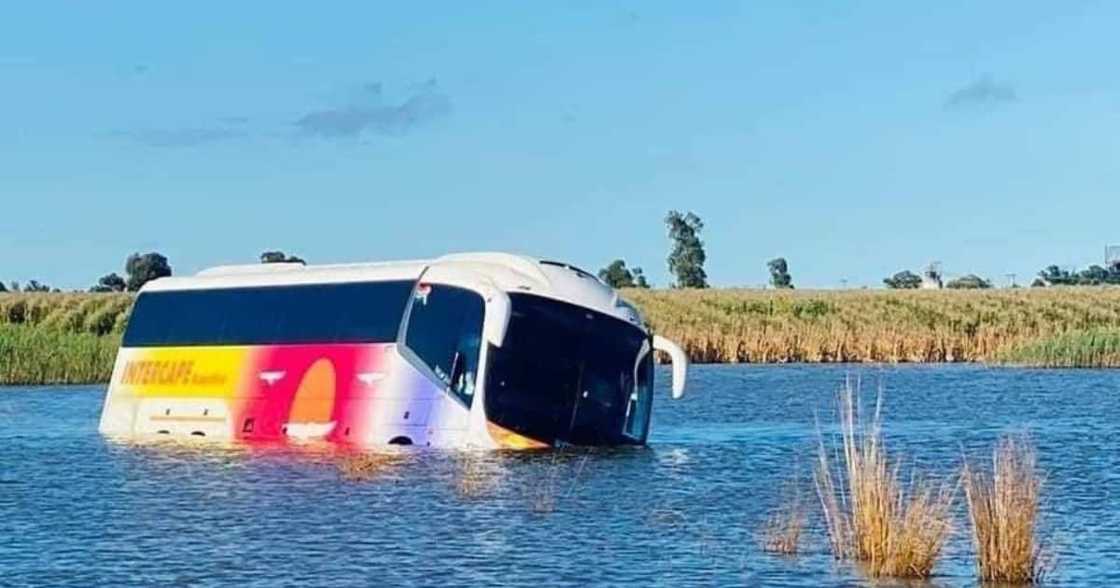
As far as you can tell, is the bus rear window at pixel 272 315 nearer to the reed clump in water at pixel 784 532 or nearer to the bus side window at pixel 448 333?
the bus side window at pixel 448 333

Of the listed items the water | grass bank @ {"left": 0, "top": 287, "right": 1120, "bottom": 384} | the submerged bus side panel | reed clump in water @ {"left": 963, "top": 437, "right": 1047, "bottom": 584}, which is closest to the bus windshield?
the water

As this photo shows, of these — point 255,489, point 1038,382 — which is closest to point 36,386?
point 1038,382

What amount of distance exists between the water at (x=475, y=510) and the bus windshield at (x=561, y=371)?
650 mm

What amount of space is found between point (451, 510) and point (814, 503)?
449cm

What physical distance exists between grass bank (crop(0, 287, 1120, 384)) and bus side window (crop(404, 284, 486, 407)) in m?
28.4

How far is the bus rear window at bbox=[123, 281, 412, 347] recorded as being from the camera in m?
35.3

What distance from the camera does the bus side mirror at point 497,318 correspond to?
32.3m

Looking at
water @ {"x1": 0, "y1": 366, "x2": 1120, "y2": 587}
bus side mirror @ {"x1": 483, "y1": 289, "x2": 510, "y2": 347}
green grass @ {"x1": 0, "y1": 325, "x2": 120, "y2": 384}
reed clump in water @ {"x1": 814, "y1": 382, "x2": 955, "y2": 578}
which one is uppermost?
bus side mirror @ {"x1": 483, "y1": 289, "x2": 510, "y2": 347}

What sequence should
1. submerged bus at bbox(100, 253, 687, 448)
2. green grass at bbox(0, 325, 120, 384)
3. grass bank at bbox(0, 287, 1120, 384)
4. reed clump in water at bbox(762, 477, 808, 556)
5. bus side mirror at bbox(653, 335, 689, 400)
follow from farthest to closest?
grass bank at bbox(0, 287, 1120, 384) < green grass at bbox(0, 325, 120, 384) < bus side mirror at bbox(653, 335, 689, 400) < submerged bus at bbox(100, 253, 687, 448) < reed clump in water at bbox(762, 477, 808, 556)

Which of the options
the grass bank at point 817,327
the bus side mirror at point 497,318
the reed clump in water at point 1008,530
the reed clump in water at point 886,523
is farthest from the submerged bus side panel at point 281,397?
the grass bank at point 817,327

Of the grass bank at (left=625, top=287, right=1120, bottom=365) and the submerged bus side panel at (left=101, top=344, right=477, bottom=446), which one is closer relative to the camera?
the submerged bus side panel at (left=101, top=344, right=477, bottom=446)

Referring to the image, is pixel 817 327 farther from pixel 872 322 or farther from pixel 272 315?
pixel 272 315

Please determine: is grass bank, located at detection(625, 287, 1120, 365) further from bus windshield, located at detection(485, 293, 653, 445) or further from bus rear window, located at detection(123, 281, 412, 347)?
bus windshield, located at detection(485, 293, 653, 445)

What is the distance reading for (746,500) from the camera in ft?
89.1
